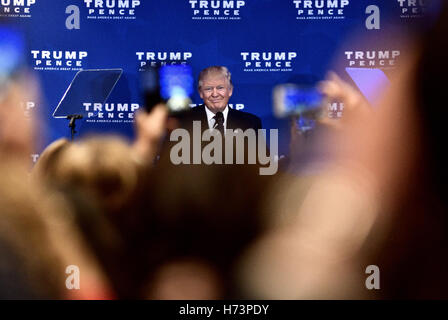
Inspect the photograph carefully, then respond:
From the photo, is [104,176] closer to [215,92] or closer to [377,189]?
[215,92]

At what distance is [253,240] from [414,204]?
28.2 inches

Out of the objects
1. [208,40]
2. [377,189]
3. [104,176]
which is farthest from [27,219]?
[377,189]

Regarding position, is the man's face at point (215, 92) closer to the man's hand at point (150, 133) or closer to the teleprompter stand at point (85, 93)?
the man's hand at point (150, 133)

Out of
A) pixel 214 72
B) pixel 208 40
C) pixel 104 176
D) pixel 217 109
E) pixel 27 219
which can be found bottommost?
pixel 27 219

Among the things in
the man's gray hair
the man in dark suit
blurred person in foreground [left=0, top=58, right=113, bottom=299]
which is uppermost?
the man's gray hair

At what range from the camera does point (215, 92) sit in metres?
1.70

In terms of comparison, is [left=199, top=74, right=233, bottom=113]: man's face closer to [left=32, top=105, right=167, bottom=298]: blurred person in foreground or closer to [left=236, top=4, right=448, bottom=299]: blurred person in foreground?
[left=32, top=105, right=167, bottom=298]: blurred person in foreground

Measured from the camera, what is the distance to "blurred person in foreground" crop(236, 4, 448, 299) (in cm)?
168

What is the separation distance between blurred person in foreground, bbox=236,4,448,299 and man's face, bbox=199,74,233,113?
1.41 ft

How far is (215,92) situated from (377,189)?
0.82 meters
